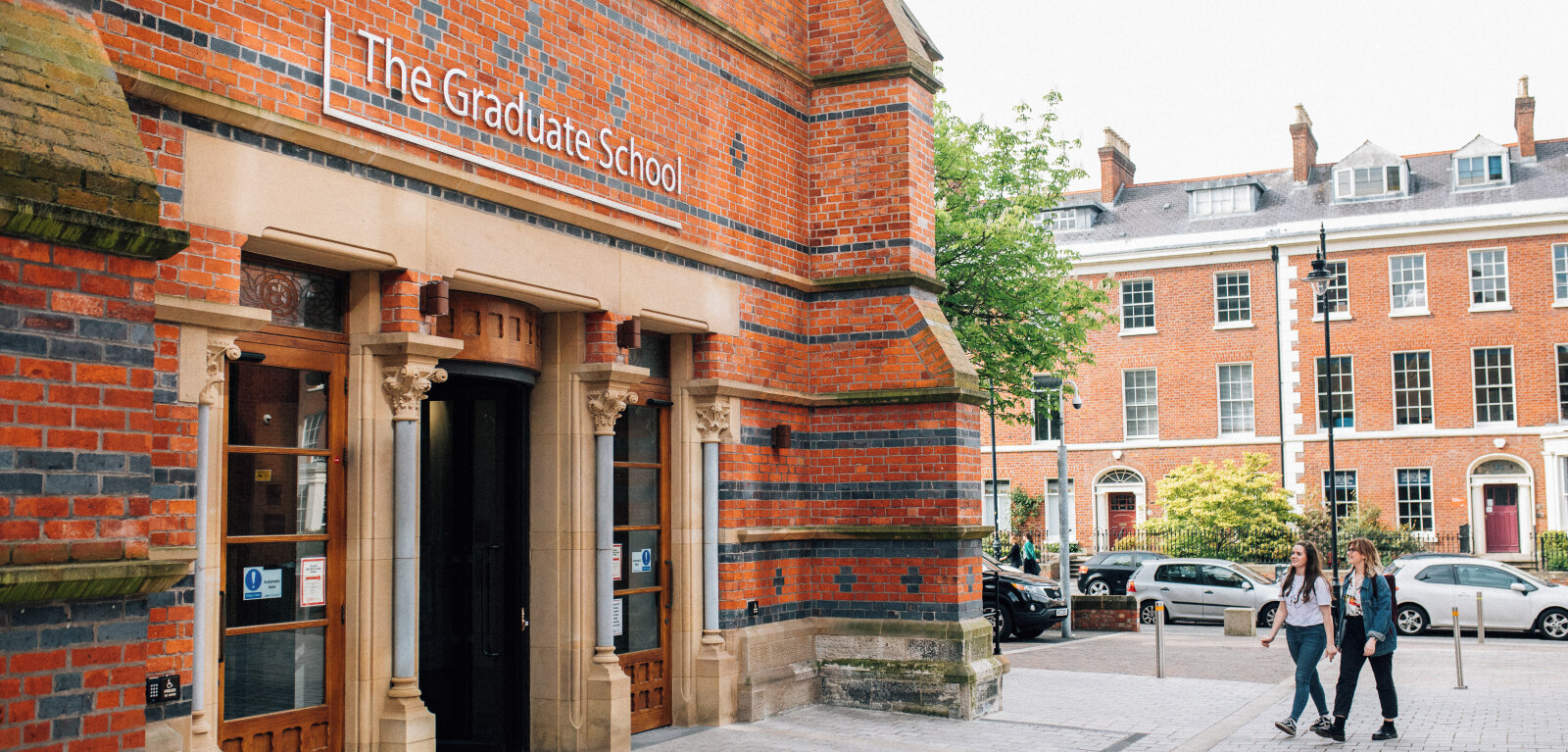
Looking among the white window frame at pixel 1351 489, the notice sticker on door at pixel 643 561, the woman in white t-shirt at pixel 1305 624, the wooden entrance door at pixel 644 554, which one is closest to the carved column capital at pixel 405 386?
the wooden entrance door at pixel 644 554

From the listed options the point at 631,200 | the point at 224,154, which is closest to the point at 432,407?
the point at 631,200

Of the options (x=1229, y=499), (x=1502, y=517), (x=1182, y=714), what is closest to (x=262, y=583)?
(x=1182, y=714)

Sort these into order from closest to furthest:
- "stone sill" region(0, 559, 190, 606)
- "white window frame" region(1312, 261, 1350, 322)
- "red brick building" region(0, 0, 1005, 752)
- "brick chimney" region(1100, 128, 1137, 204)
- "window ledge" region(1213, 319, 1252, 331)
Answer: "stone sill" region(0, 559, 190, 606), "red brick building" region(0, 0, 1005, 752), "white window frame" region(1312, 261, 1350, 322), "window ledge" region(1213, 319, 1252, 331), "brick chimney" region(1100, 128, 1137, 204)

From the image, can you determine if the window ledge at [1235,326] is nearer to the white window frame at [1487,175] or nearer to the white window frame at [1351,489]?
the white window frame at [1351,489]

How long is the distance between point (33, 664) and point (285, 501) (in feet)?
8.64

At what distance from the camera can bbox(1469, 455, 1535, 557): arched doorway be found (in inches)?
1427

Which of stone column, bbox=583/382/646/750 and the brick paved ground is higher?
stone column, bbox=583/382/646/750

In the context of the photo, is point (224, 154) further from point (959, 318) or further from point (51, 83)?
point (959, 318)

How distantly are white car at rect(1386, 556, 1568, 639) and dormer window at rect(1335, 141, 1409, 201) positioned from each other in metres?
20.6

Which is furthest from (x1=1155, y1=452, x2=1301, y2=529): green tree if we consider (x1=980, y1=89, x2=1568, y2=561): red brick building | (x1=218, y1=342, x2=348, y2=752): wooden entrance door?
(x1=218, y1=342, x2=348, y2=752): wooden entrance door

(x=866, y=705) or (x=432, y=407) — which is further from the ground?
(x=432, y=407)

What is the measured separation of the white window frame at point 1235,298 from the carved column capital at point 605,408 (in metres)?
34.0

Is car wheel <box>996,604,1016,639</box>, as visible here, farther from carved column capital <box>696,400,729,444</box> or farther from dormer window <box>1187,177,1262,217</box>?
dormer window <box>1187,177,1262,217</box>

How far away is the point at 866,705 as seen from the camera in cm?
1104
